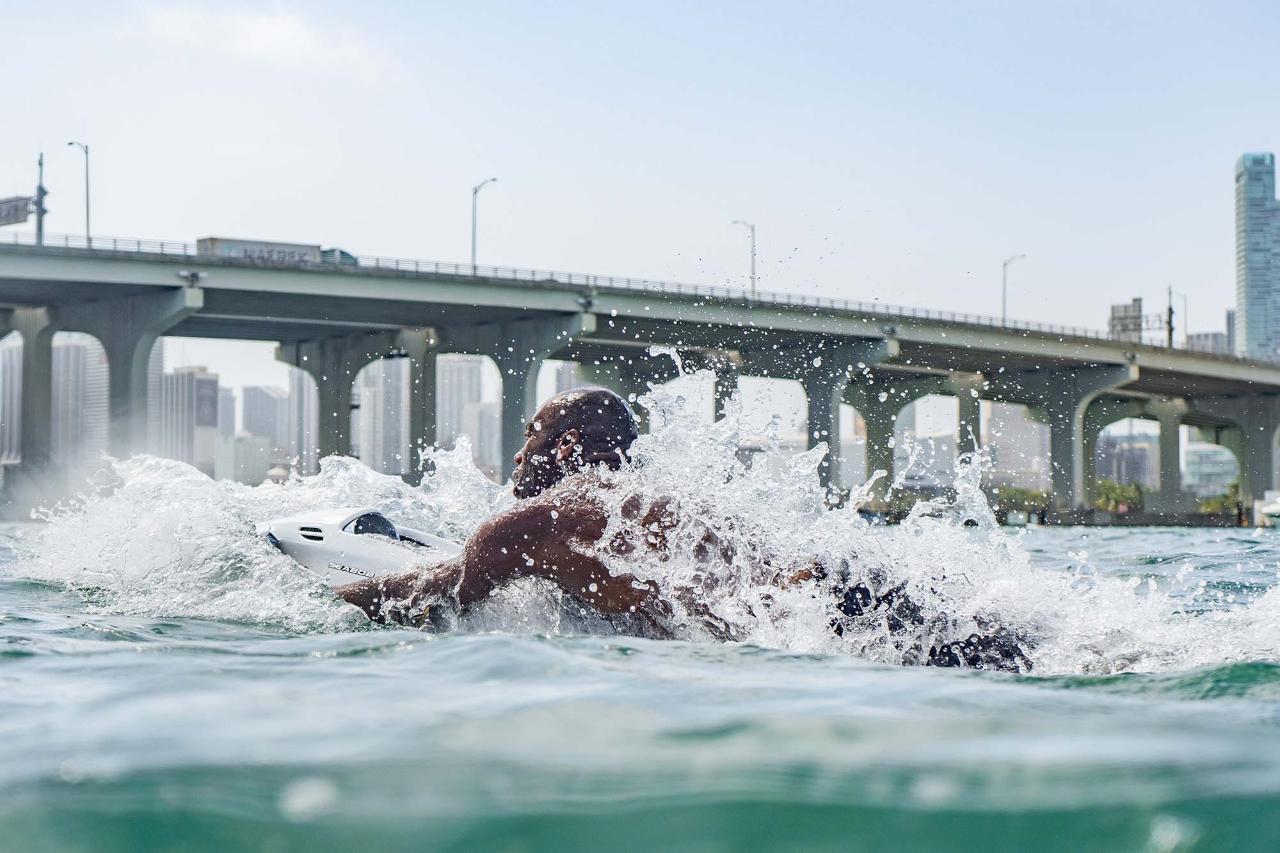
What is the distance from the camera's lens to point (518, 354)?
52.6 m

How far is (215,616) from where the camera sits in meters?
6.84

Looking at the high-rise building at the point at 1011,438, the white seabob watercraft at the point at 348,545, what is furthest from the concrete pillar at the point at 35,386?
the high-rise building at the point at 1011,438

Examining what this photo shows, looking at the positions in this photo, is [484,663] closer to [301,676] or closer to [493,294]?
[301,676]

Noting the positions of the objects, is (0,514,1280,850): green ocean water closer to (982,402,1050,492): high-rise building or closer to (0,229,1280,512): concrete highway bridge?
(0,229,1280,512): concrete highway bridge

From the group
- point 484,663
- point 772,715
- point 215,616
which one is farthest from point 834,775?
point 215,616

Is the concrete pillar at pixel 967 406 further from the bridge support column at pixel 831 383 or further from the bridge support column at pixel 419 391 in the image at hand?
the bridge support column at pixel 419 391

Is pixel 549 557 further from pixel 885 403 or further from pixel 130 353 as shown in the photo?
pixel 885 403

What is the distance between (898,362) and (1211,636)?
6592 centimetres

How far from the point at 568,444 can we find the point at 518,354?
46.6 m

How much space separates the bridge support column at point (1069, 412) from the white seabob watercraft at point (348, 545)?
2476 inches

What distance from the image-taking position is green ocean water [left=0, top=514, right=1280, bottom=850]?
79.7 inches

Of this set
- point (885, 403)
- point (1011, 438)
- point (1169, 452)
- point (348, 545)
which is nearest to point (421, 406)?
point (885, 403)

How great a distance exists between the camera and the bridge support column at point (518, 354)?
51375 mm

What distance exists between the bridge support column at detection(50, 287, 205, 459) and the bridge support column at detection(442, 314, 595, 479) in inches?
508
